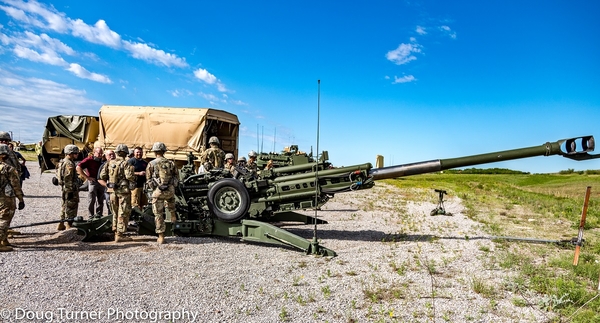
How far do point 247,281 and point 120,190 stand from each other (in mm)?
3582

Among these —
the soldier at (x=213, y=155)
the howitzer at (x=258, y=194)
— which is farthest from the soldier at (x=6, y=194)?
the soldier at (x=213, y=155)

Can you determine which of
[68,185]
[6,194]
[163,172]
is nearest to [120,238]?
[163,172]

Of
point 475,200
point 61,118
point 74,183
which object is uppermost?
point 61,118

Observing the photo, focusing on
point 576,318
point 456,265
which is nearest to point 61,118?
point 456,265

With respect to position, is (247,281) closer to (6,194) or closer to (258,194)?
(258,194)

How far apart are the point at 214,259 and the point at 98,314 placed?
2.50m

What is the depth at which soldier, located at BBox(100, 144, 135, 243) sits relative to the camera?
299 inches

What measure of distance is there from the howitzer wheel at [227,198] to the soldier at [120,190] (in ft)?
5.07

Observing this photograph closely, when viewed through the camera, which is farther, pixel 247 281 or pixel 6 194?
pixel 6 194

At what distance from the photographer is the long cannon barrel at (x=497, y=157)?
21.3ft

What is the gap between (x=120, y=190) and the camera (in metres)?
7.61

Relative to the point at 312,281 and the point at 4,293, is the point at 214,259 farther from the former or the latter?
the point at 4,293

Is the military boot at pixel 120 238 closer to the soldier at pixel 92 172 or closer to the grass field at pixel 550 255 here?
the soldier at pixel 92 172

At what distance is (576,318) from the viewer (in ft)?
14.4
